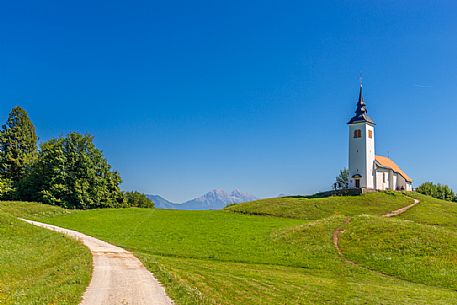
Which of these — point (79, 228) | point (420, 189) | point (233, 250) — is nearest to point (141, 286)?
point (233, 250)

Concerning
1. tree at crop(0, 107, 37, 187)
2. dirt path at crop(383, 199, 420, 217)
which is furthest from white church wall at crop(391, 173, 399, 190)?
tree at crop(0, 107, 37, 187)

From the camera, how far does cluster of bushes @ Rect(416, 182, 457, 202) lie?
101688 millimetres

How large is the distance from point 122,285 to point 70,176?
2175 inches

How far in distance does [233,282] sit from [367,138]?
229 feet

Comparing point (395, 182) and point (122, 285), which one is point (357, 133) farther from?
point (122, 285)

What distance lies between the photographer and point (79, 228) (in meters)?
45.0

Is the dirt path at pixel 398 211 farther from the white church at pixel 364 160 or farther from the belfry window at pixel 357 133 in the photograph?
the belfry window at pixel 357 133

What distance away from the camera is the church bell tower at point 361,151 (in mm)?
81438

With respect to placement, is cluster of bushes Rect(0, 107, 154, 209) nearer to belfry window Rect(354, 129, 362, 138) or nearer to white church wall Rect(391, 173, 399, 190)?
belfry window Rect(354, 129, 362, 138)

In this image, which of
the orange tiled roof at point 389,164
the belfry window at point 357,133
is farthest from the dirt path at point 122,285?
the orange tiled roof at point 389,164

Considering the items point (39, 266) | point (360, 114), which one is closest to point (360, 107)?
point (360, 114)

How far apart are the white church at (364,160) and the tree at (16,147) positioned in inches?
2465

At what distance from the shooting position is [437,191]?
104 meters

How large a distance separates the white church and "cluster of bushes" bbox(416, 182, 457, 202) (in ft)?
64.4
